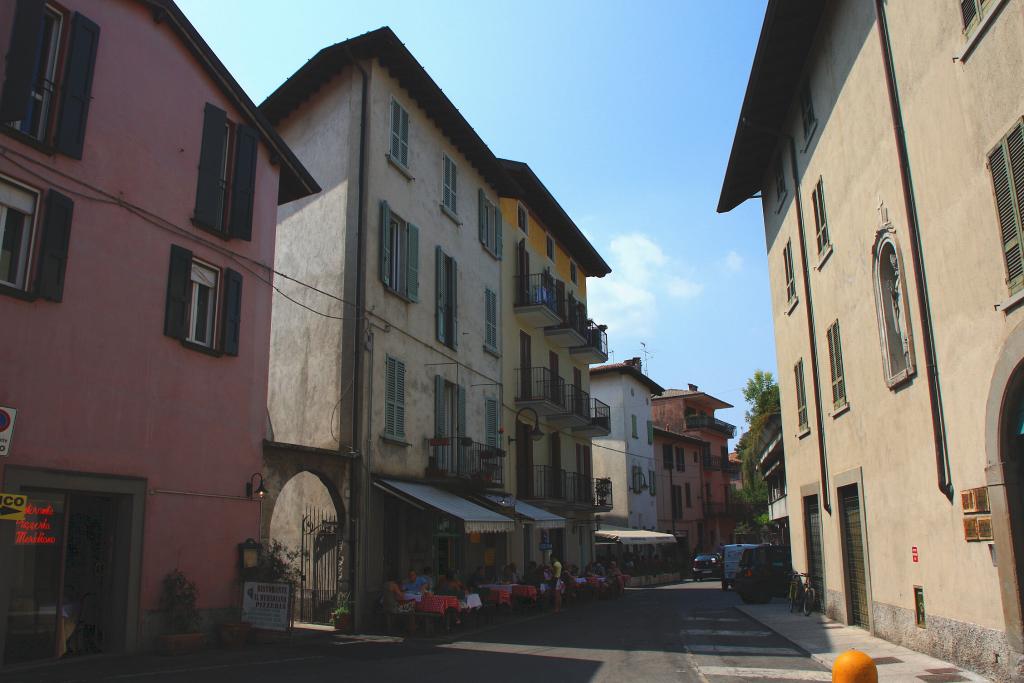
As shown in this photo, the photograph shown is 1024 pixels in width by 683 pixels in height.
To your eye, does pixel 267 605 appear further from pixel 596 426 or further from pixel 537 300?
pixel 596 426

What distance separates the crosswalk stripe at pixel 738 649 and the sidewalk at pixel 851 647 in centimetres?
30

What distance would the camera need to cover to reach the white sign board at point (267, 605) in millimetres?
12805

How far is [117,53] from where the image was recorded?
39.4 feet

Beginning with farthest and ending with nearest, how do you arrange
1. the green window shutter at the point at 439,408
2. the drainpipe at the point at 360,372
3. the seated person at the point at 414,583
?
1. the green window shutter at the point at 439,408
2. the seated person at the point at 414,583
3. the drainpipe at the point at 360,372

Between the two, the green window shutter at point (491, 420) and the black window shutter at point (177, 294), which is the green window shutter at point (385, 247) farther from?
the green window shutter at point (491, 420)

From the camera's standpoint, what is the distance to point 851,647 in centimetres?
1288

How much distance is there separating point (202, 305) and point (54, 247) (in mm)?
3012

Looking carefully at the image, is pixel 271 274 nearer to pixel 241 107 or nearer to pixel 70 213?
pixel 241 107

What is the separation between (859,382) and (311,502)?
1106 cm

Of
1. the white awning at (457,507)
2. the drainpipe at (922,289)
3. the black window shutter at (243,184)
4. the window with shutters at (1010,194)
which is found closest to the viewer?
the window with shutters at (1010,194)

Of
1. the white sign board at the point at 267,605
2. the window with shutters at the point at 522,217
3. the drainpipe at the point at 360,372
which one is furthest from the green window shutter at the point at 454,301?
→ the white sign board at the point at 267,605

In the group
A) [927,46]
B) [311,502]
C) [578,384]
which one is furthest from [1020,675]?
[578,384]

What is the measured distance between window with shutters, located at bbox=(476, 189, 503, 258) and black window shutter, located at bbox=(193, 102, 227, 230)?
11.4m

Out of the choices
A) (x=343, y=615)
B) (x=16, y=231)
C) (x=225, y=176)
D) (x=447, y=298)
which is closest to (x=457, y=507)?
(x=343, y=615)
